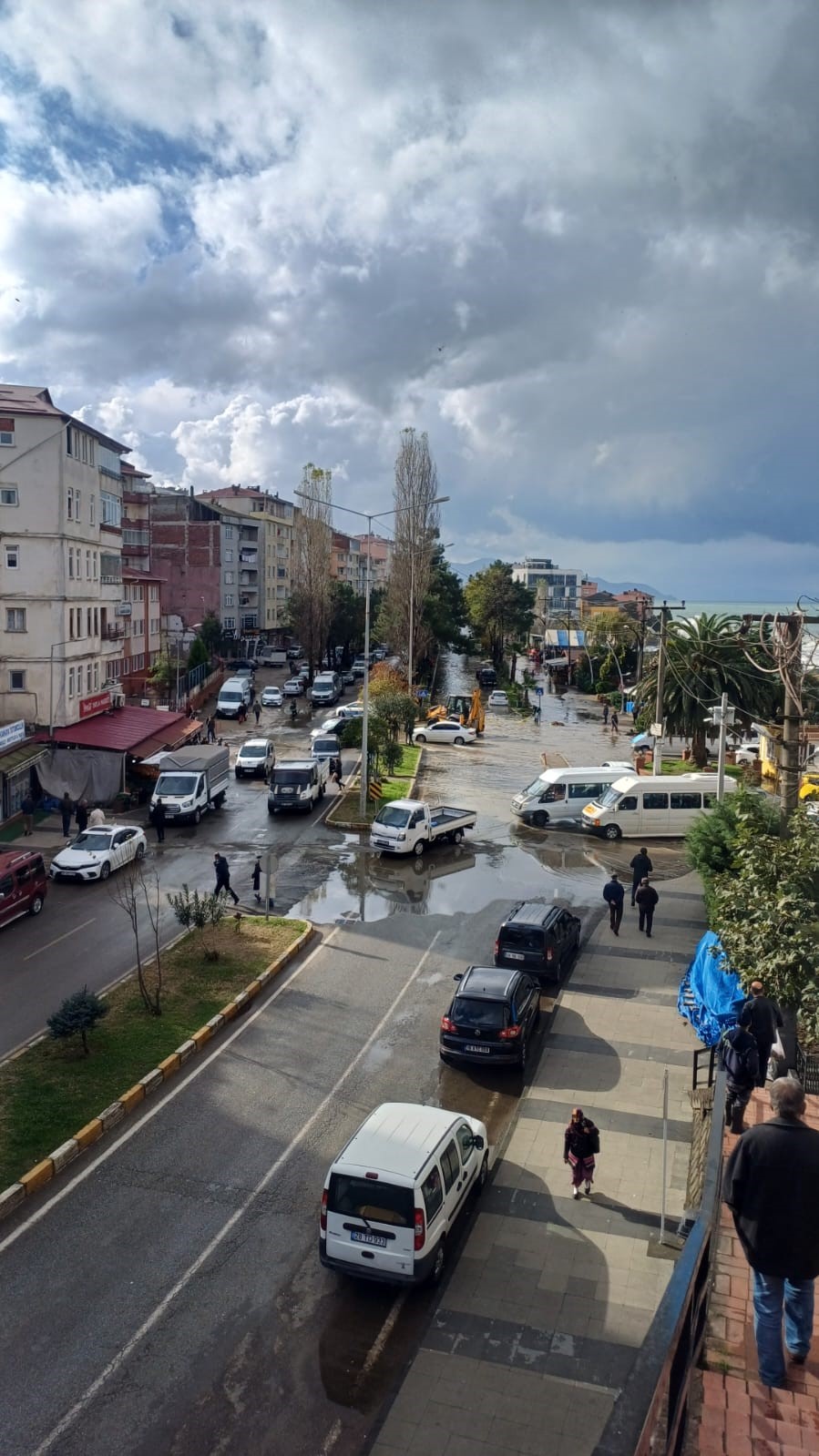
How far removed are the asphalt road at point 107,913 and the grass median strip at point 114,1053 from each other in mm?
1046

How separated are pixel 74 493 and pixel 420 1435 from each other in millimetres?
34544

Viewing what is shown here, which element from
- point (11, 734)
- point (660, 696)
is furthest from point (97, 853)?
point (660, 696)

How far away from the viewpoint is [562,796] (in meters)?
34.2

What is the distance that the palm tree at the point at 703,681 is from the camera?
43.7 meters

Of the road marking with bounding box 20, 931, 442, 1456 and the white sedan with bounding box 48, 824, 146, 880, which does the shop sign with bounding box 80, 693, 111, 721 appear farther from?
the road marking with bounding box 20, 931, 442, 1456

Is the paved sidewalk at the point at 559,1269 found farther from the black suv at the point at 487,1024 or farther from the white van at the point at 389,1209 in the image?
the black suv at the point at 487,1024

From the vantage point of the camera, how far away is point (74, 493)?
37125 millimetres

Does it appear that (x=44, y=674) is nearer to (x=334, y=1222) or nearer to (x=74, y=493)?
(x=74, y=493)

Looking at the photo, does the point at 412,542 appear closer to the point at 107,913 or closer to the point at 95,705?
the point at 95,705

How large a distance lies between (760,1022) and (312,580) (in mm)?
73094

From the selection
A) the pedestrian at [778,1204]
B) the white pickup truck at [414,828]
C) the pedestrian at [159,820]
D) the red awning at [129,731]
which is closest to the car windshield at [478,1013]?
the pedestrian at [778,1204]

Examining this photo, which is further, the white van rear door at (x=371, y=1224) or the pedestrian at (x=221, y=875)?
the pedestrian at (x=221, y=875)

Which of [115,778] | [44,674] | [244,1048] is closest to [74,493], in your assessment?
[44,674]

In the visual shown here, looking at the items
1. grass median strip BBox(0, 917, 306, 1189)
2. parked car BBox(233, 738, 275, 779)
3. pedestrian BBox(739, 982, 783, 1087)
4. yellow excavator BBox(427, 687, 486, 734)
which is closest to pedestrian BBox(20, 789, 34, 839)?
parked car BBox(233, 738, 275, 779)
